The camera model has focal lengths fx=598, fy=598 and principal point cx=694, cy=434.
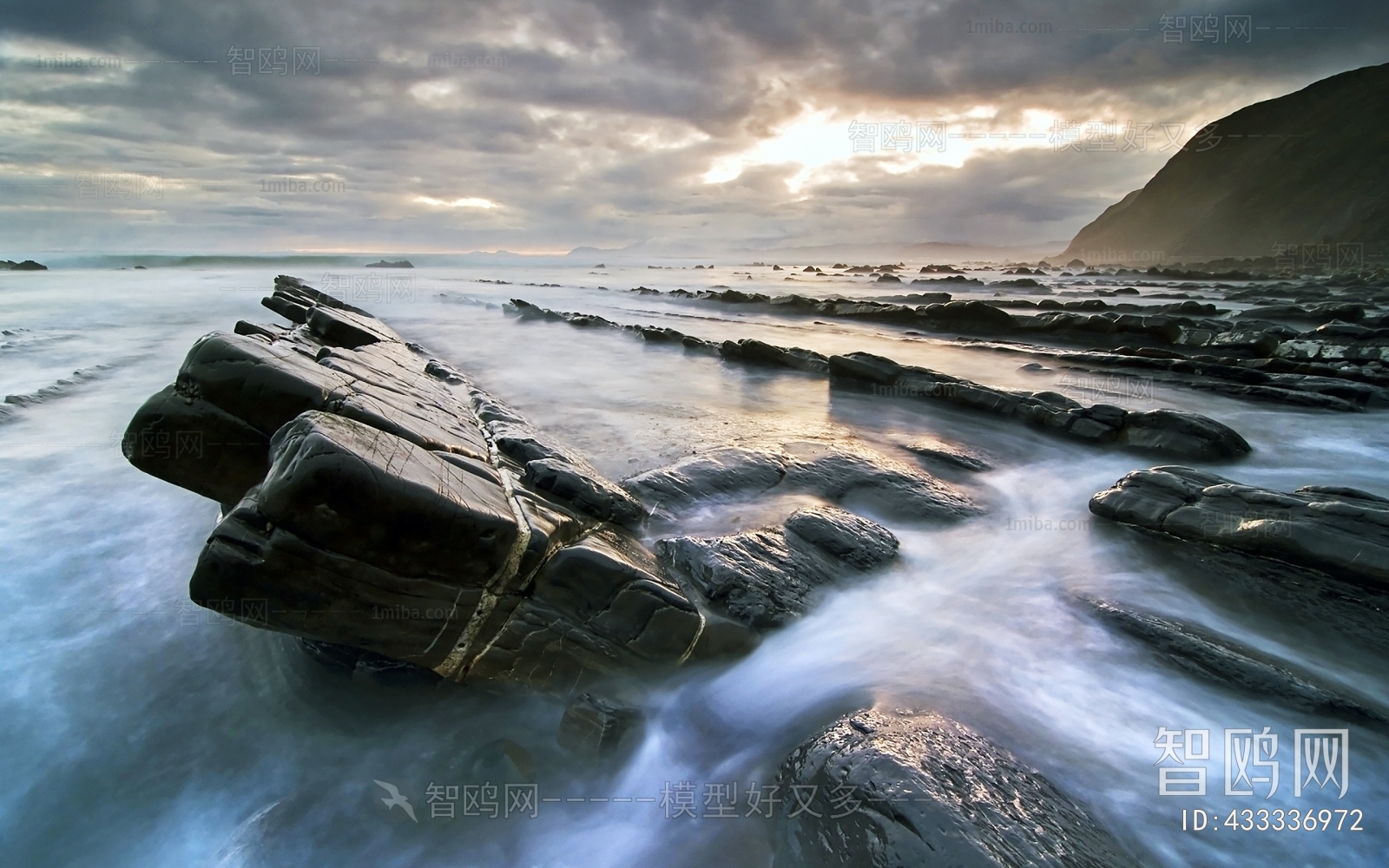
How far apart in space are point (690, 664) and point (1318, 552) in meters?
4.99

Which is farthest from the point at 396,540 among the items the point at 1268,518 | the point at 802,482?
the point at 1268,518

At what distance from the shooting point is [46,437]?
27.6 ft

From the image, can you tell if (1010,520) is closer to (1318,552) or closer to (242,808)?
(1318,552)

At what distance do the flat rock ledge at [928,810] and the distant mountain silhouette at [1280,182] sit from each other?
64398mm

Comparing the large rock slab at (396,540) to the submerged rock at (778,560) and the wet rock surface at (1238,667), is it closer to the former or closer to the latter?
the submerged rock at (778,560)

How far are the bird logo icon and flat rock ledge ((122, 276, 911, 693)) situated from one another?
0.66 meters

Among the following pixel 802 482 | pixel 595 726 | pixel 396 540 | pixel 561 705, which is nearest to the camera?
pixel 396 540

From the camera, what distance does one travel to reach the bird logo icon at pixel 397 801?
336cm

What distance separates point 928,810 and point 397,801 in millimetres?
2860

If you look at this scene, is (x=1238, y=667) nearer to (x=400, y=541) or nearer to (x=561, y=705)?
(x=561, y=705)

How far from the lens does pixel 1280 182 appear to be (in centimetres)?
5938

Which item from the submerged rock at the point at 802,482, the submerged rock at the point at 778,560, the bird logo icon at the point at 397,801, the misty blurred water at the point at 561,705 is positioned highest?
the submerged rock at the point at 802,482

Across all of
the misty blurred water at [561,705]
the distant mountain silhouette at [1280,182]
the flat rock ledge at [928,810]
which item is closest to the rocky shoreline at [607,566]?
the flat rock ledge at [928,810]

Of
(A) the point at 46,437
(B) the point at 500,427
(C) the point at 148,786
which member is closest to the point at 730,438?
(B) the point at 500,427
